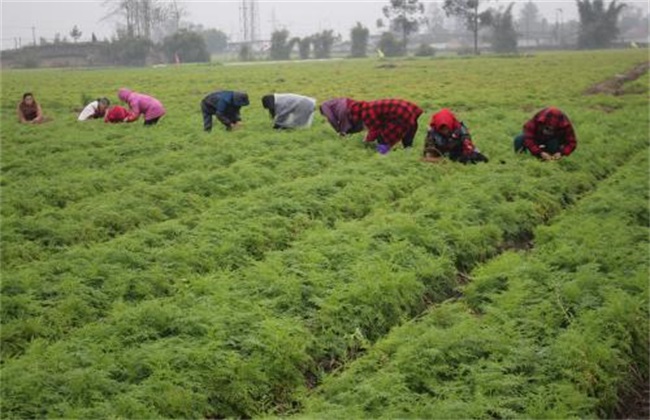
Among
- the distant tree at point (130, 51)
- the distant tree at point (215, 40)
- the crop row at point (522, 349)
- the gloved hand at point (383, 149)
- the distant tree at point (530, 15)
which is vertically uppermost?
the distant tree at point (530, 15)

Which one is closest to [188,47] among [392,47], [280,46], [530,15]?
[280,46]

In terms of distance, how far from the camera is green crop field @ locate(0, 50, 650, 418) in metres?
4.98

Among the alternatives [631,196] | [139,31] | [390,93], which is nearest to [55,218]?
[631,196]

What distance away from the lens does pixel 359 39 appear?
8500cm

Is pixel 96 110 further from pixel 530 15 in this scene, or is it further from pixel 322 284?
pixel 530 15

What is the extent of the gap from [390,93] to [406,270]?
1995 cm

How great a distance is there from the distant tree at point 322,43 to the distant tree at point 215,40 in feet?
149

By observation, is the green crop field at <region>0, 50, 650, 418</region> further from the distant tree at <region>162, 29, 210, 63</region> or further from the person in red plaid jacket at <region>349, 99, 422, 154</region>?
the distant tree at <region>162, 29, 210, 63</region>

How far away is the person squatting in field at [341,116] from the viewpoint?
1411 centimetres

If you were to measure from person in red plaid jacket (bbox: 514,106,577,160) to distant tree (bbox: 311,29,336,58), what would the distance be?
253ft

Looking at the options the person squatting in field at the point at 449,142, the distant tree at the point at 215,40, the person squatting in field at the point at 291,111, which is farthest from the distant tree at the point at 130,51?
the person squatting in field at the point at 449,142

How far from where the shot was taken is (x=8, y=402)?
4.76 m

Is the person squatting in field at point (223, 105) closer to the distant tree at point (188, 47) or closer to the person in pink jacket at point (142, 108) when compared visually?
the person in pink jacket at point (142, 108)

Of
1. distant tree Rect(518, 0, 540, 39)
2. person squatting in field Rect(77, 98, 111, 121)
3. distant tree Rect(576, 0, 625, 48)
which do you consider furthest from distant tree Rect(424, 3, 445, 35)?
person squatting in field Rect(77, 98, 111, 121)
